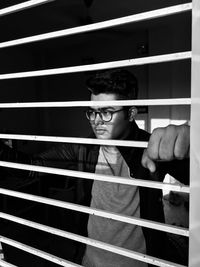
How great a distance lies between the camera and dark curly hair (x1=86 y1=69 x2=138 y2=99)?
1.27 m

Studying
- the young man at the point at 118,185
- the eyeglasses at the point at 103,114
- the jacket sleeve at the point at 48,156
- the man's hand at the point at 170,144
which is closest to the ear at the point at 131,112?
the young man at the point at 118,185

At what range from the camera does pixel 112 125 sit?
122cm

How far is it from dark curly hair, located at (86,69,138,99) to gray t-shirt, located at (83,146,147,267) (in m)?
0.29

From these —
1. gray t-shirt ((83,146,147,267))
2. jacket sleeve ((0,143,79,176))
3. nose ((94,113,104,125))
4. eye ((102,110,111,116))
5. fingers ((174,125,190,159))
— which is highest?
eye ((102,110,111,116))

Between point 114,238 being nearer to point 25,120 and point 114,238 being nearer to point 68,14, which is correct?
point 68,14

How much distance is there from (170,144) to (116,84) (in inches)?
28.0

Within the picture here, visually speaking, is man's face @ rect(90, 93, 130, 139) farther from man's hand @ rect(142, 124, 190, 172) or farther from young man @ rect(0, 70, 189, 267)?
man's hand @ rect(142, 124, 190, 172)

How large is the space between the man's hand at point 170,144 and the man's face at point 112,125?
21.3 inches

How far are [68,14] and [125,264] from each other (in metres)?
2.72

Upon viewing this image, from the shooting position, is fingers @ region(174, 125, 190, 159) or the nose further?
the nose

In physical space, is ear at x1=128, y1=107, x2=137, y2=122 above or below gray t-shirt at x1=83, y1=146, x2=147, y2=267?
above

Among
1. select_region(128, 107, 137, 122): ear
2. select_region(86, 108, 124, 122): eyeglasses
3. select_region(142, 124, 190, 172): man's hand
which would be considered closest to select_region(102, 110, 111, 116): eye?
select_region(86, 108, 124, 122): eyeglasses

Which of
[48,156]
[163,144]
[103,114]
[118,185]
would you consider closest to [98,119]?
[103,114]

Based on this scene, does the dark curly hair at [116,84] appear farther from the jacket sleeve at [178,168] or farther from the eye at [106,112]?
the jacket sleeve at [178,168]
